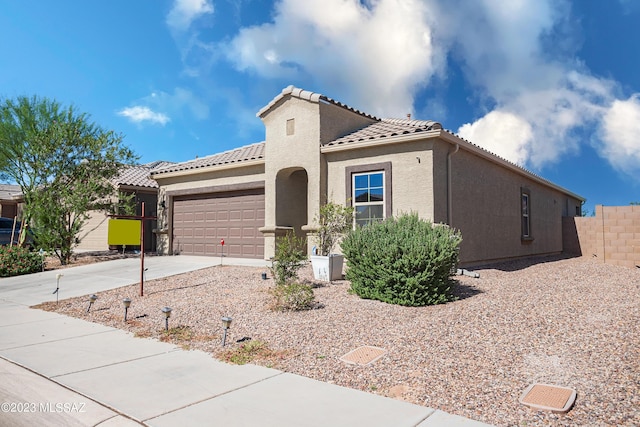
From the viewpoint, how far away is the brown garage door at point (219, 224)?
1598 cm

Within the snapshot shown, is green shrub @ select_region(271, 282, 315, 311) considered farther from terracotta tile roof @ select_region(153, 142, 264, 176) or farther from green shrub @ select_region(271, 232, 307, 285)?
terracotta tile roof @ select_region(153, 142, 264, 176)

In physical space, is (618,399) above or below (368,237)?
below

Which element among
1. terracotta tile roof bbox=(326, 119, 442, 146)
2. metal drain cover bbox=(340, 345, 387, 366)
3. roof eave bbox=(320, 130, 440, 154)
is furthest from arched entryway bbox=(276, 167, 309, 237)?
metal drain cover bbox=(340, 345, 387, 366)

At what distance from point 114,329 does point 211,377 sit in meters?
3.42

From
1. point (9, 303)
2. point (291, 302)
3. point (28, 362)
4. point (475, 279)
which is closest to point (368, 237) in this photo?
point (291, 302)

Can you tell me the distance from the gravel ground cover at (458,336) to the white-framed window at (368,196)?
279 cm

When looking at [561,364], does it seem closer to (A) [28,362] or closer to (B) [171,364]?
(B) [171,364]

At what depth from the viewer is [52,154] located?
59.3 feet

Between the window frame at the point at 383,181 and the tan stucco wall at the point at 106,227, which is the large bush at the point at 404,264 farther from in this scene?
the tan stucco wall at the point at 106,227

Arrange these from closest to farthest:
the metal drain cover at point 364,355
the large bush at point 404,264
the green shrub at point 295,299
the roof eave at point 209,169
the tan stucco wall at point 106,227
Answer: the metal drain cover at point 364,355 → the green shrub at point 295,299 → the large bush at point 404,264 → the roof eave at point 209,169 → the tan stucco wall at point 106,227

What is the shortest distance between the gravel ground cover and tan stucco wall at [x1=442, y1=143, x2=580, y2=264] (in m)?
3.01

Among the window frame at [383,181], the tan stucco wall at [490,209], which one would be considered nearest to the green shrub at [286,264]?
the window frame at [383,181]

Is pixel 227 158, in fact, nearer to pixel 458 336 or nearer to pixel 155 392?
pixel 458 336

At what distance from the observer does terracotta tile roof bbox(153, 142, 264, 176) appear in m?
16.4
